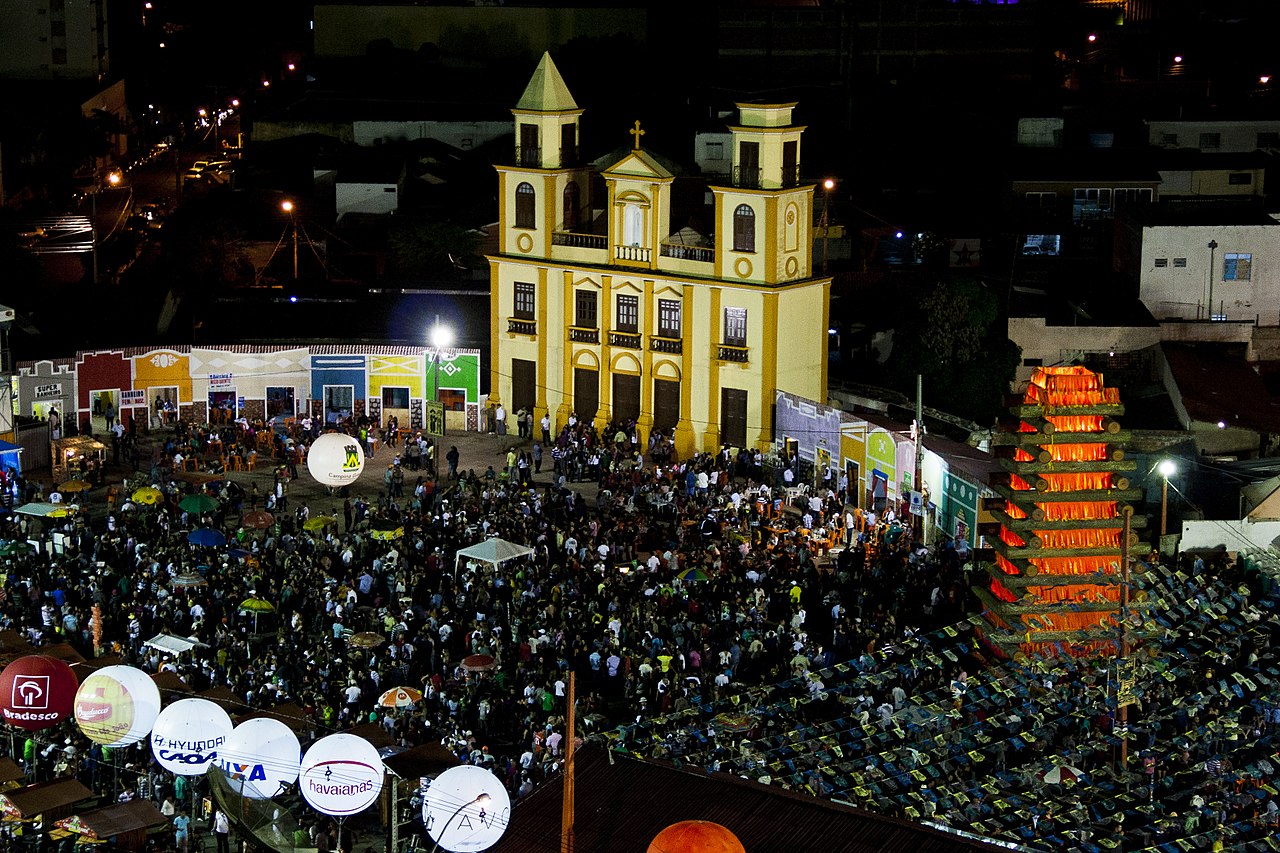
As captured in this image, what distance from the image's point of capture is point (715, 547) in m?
50.0

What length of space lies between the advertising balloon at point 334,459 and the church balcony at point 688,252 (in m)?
11.7

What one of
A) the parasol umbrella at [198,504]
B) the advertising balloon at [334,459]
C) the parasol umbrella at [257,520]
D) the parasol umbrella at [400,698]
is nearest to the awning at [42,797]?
the parasol umbrella at [400,698]

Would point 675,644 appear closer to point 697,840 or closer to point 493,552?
point 493,552

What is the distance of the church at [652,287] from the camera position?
195 feet

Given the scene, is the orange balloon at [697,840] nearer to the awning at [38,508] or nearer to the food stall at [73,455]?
the awning at [38,508]

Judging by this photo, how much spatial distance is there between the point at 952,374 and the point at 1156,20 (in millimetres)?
64019

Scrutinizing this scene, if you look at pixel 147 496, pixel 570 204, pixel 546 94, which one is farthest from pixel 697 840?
pixel 546 94

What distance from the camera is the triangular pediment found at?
198ft

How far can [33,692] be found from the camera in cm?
3759

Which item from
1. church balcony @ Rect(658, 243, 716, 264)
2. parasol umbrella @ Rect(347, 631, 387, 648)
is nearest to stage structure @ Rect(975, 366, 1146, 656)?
parasol umbrella @ Rect(347, 631, 387, 648)

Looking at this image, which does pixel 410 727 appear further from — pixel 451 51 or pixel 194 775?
pixel 451 51

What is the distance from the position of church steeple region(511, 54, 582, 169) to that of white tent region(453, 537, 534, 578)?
17176 mm

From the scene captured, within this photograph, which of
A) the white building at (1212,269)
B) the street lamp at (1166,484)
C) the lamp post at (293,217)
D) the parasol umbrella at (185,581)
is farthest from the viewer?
the lamp post at (293,217)

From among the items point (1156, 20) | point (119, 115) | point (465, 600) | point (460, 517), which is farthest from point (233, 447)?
Answer: point (1156, 20)
